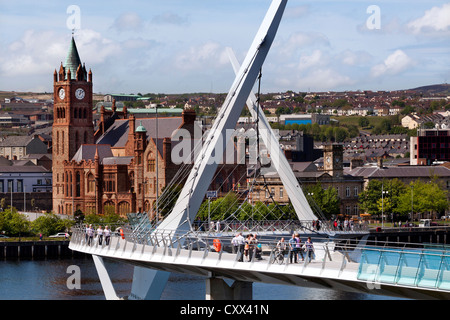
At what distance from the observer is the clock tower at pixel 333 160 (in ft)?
441

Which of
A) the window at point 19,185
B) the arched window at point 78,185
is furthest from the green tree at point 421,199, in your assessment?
the window at point 19,185

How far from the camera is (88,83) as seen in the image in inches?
5581

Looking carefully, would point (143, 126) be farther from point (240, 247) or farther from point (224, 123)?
point (240, 247)

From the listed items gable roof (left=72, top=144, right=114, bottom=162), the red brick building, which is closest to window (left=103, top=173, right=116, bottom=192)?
the red brick building

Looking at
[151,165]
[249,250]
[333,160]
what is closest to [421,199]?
[333,160]

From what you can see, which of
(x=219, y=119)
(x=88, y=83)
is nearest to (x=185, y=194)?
(x=219, y=119)

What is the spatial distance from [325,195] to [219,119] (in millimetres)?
67863

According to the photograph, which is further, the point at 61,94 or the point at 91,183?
the point at 61,94

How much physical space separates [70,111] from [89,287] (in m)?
68.8

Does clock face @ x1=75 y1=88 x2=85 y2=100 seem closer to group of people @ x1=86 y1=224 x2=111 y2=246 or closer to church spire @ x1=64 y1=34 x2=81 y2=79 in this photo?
church spire @ x1=64 y1=34 x2=81 y2=79

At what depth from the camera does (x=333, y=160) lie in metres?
134

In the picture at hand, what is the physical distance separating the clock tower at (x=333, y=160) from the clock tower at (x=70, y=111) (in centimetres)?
2825

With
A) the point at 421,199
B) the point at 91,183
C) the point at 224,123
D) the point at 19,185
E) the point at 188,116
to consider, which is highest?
the point at 188,116

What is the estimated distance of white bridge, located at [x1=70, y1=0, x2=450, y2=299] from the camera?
33656 mm
